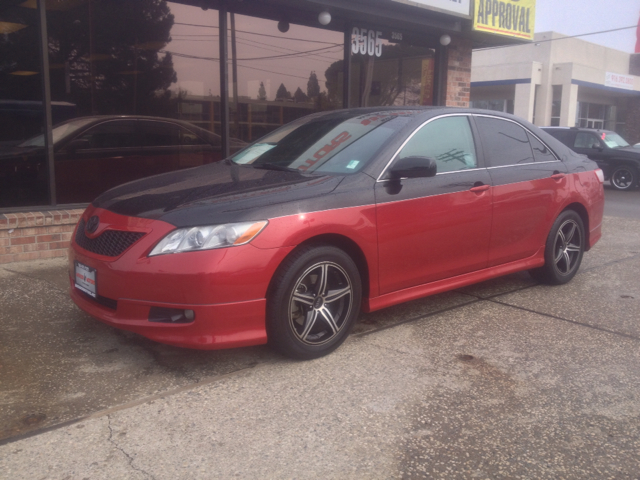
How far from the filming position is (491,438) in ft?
9.39

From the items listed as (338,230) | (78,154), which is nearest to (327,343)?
(338,230)

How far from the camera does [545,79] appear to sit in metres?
30.3

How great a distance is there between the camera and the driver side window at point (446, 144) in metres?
4.34

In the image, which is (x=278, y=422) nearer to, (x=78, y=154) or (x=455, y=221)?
(x=455, y=221)

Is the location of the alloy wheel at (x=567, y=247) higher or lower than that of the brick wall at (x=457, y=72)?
lower

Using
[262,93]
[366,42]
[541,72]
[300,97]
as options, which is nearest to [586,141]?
[366,42]

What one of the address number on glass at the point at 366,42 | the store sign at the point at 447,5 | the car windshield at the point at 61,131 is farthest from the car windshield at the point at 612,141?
the car windshield at the point at 61,131

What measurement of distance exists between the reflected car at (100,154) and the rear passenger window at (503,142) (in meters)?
4.30

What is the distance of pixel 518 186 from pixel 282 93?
4.90m

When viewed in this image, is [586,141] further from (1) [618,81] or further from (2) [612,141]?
(1) [618,81]

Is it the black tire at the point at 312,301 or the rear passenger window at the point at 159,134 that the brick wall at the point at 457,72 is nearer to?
the rear passenger window at the point at 159,134

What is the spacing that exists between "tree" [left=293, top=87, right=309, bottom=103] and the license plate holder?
5893 millimetres

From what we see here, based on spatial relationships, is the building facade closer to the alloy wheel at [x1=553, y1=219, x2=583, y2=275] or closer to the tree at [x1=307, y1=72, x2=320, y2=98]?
the tree at [x1=307, y1=72, x2=320, y2=98]

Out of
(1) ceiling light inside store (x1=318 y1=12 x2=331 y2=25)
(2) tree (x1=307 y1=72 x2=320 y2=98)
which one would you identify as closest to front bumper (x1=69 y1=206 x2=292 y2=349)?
(1) ceiling light inside store (x1=318 y1=12 x2=331 y2=25)
